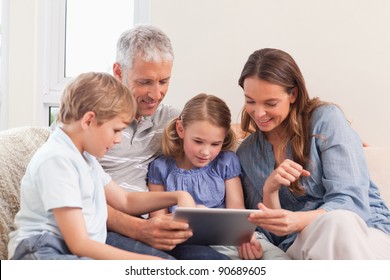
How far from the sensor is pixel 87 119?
150cm

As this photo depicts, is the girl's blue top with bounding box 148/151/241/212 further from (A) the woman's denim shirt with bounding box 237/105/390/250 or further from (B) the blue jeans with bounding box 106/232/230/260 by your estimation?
(B) the blue jeans with bounding box 106/232/230/260

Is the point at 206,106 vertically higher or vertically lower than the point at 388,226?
higher

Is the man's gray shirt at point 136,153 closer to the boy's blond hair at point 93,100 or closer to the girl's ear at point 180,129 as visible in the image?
the girl's ear at point 180,129

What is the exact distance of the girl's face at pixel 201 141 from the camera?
198 cm

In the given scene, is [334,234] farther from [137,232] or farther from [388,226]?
[137,232]

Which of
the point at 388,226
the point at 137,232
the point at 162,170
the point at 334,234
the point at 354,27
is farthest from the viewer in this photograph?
the point at 354,27

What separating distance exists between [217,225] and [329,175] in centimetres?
47

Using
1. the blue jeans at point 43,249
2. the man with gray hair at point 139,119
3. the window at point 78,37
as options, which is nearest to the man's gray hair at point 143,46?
the man with gray hair at point 139,119

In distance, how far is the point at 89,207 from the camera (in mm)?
1526

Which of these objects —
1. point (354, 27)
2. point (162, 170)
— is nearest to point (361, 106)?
point (354, 27)

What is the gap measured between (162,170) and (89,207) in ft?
1.74

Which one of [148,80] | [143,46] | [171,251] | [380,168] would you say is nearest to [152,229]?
[171,251]

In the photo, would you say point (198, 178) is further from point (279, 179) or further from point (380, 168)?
point (380, 168)

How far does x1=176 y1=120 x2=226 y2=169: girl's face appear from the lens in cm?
198
